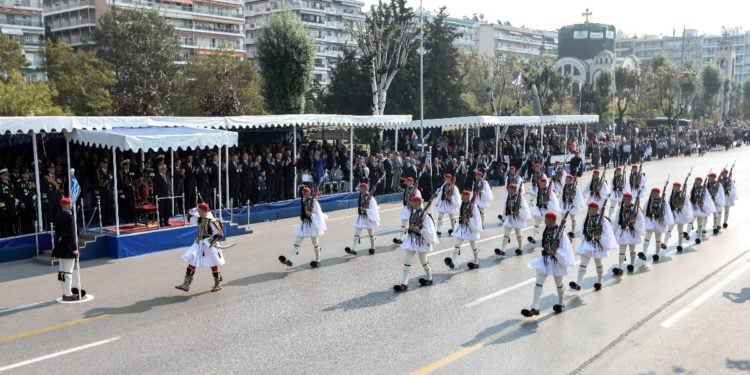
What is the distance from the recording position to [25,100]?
35.6 metres

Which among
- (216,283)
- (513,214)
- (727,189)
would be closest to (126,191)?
(216,283)

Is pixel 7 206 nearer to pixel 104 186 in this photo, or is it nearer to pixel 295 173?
pixel 104 186

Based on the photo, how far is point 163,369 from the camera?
8789mm

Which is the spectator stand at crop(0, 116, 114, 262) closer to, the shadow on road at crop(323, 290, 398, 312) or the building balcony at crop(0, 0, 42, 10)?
the shadow on road at crop(323, 290, 398, 312)

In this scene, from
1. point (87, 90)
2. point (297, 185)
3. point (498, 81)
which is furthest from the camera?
point (498, 81)

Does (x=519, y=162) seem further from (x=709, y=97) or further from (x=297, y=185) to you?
(x=709, y=97)

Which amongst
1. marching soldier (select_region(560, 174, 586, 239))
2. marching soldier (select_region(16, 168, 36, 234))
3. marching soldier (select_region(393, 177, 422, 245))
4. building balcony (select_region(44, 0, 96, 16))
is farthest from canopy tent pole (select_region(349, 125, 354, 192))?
building balcony (select_region(44, 0, 96, 16))

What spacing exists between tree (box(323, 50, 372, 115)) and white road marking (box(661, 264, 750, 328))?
37470 millimetres

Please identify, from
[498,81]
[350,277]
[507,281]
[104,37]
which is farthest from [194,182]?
[498,81]

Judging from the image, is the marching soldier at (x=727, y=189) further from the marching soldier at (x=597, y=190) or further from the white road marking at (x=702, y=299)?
the white road marking at (x=702, y=299)

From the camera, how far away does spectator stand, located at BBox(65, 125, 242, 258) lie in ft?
53.8

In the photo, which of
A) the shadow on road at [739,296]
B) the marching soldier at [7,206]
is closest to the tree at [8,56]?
the marching soldier at [7,206]

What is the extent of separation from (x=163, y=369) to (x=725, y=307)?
32.0 feet

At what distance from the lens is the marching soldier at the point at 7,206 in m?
16.3
